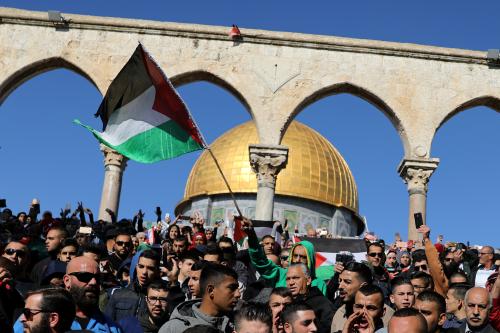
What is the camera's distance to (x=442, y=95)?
70.5 feet

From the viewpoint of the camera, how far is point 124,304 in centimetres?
764

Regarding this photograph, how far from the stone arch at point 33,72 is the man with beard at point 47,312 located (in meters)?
16.3

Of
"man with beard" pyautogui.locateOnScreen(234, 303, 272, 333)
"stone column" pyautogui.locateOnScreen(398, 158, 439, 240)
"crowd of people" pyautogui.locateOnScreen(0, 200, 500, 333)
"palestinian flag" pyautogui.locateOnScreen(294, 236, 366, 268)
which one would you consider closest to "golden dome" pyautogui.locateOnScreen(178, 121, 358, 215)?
"stone column" pyautogui.locateOnScreen(398, 158, 439, 240)

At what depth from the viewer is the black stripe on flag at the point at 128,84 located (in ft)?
33.1

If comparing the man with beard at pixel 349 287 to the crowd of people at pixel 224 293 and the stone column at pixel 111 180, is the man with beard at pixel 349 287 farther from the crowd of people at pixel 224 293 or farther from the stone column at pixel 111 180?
the stone column at pixel 111 180

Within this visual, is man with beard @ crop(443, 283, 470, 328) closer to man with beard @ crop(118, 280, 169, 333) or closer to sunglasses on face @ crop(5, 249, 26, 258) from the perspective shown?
man with beard @ crop(118, 280, 169, 333)

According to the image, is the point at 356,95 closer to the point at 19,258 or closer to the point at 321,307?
the point at 321,307

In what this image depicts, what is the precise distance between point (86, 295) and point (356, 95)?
55.5 feet

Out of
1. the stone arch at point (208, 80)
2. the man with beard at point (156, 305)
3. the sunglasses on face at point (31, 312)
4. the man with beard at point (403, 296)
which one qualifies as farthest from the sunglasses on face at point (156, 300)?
the stone arch at point (208, 80)

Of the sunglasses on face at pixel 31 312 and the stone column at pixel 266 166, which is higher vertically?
the stone column at pixel 266 166

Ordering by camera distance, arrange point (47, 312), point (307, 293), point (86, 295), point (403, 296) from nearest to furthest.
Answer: point (47, 312)
point (86, 295)
point (403, 296)
point (307, 293)

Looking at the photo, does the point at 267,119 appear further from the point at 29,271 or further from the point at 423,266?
the point at 29,271

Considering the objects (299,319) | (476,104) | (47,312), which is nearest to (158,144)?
(299,319)

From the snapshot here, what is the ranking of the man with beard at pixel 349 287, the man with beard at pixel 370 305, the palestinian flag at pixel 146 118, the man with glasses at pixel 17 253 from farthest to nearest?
the palestinian flag at pixel 146 118, the man with glasses at pixel 17 253, the man with beard at pixel 349 287, the man with beard at pixel 370 305
